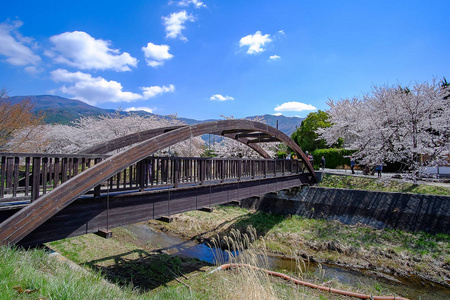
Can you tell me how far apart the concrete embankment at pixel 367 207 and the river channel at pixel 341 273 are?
13.1 ft

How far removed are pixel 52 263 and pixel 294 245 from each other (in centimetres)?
1022

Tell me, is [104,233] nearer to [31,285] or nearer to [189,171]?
[31,285]

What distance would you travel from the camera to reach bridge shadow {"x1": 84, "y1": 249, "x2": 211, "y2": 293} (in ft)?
25.7

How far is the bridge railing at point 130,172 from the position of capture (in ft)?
14.6

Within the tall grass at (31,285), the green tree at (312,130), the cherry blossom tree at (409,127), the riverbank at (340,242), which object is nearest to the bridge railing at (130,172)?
the tall grass at (31,285)

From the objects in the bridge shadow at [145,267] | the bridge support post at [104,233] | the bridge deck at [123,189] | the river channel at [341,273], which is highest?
the bridge deck at [123,189]

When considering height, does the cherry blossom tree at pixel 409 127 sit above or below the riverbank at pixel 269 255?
above

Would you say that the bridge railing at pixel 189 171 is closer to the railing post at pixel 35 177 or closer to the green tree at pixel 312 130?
the railing post at pixel 35 177

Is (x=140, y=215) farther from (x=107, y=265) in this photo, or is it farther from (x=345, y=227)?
(x=345, y=227)

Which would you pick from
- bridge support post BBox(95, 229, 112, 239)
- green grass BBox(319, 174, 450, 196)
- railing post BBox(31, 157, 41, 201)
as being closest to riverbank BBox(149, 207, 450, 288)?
green grass BBox(319, 174, 450, 196)

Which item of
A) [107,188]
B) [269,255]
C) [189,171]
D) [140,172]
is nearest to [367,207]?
[269,255]

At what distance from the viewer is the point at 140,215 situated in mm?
6461

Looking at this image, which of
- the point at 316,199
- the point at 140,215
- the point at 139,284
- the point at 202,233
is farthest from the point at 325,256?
the point at 140,215

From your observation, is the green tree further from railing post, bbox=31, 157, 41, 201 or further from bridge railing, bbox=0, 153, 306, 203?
railing post, bbox=31, 157, 41, 201
